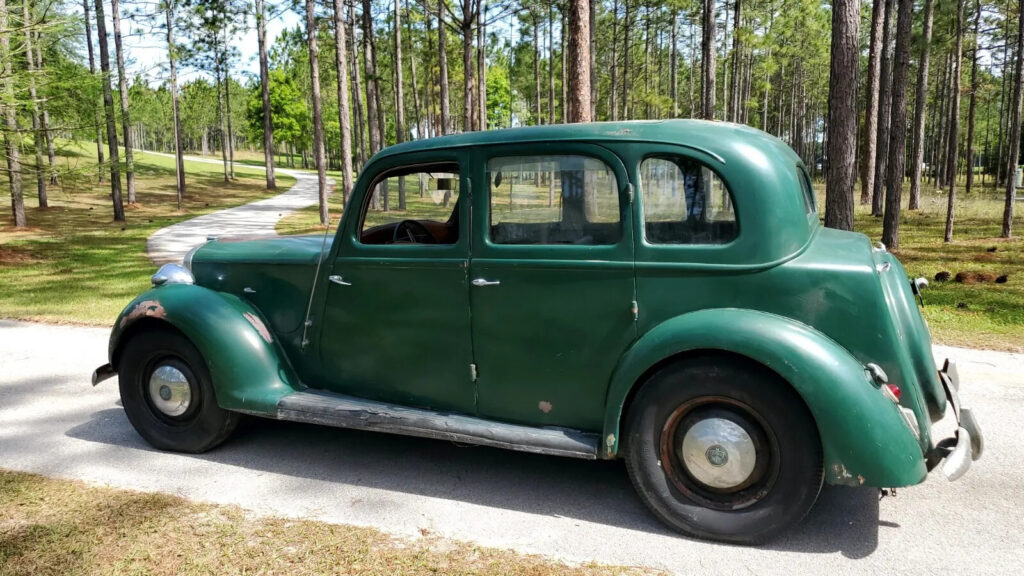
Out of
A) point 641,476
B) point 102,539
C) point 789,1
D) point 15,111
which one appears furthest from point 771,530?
point 789,1

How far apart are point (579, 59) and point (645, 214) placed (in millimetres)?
7144

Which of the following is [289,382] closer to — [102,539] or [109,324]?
[102,539]

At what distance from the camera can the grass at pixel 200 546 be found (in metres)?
2.98

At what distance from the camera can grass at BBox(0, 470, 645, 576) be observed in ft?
9.77

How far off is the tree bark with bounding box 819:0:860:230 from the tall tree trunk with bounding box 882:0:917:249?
3.94 meters

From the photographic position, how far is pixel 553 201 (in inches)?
142

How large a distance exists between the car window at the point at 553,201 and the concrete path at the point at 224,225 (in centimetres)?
916

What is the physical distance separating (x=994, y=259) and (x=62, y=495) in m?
14.0

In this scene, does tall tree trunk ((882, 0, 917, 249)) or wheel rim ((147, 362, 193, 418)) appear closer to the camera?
wheel rim ((147, 362, 193, 418))

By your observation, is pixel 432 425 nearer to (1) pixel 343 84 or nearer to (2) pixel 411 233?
(2) pixel 411 233

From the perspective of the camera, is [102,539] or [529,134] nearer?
[102,539]

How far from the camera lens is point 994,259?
480 inches

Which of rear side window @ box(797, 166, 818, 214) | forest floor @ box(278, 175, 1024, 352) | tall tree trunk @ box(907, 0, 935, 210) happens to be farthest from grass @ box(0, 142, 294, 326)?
tall tree trunk @ box(907, 0, 935, 210)

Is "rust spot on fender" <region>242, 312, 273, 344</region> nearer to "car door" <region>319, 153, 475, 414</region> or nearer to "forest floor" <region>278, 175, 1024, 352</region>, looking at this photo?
"car door" <region>319, 153, 475, 414</region>
